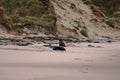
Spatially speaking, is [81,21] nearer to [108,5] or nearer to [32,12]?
[32,12]

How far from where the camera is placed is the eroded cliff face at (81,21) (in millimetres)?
34781

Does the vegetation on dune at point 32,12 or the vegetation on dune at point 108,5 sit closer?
the vegetation on dune at point 32,12

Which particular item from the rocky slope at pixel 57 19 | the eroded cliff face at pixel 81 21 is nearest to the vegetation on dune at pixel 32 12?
the rocky slope at pixel 57 19

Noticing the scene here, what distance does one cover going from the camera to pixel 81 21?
3741 centimetres

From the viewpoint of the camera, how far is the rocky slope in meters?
30.7

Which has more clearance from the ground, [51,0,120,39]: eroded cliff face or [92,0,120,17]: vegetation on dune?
[92,0,120,17]: vegetation on dune

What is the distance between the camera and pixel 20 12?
34344 millimetres

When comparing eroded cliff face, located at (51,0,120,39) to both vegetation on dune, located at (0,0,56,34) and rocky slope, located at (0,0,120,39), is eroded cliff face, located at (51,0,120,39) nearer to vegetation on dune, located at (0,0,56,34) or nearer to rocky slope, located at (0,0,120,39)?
rocky slope, located at (0,0,120,39)

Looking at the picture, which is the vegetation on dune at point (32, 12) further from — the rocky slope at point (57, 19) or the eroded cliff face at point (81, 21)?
the eroded cliff face at point (81, 21)

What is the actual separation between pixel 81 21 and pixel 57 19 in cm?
332

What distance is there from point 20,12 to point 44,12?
2.46m

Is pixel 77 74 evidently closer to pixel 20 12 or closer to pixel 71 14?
pixel 20 12

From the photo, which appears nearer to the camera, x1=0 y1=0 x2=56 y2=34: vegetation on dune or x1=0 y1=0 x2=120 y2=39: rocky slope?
x1=0 y1=0 x2=120 y2=39: rocky slope

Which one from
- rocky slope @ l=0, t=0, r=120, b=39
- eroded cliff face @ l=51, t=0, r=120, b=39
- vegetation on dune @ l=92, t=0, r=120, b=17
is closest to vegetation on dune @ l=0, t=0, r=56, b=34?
rocky slope @ l=0, t=0, r=120, b=39
